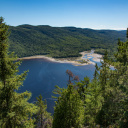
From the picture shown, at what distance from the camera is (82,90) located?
32219mm

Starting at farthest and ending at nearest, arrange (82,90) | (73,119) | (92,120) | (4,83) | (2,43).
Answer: (82,90) → (92,120) → (73,119) → (4,83) → (2,43)

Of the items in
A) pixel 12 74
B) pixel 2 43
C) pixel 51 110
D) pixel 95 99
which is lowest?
pixel 51 110

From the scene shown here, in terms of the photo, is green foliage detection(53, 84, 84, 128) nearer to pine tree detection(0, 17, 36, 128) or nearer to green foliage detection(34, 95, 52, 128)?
pine tree detection(0, 17, 36, 128)

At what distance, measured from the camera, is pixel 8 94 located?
10719mm

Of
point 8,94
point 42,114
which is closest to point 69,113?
point 8,94

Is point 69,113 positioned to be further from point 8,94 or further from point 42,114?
point 42,114

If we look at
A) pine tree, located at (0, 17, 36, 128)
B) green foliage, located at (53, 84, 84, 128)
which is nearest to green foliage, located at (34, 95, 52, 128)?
green foliage, located at (53, 84, 84, 128)

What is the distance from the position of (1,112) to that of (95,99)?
42.0ft

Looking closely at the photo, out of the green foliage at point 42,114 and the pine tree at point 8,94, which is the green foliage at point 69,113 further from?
the green foliage at point 42,114

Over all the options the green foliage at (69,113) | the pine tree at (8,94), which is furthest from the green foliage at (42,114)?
the pine tree at (8,94)

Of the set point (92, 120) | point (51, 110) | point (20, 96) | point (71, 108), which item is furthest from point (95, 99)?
point (51, 110)

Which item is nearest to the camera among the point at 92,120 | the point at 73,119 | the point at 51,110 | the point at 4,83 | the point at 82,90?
the point at 4,83

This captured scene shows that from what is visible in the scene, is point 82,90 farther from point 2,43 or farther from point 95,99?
point 2,43

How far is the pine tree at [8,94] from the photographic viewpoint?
33.2 feet
